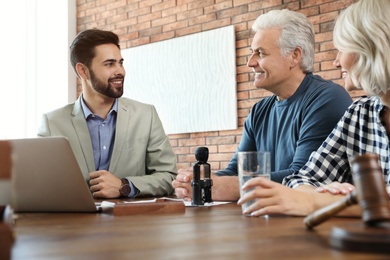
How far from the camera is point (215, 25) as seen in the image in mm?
5000

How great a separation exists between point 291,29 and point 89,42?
116cm

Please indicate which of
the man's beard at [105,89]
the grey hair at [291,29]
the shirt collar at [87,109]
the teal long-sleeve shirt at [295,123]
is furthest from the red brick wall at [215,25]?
the shirt collar at [87,109]

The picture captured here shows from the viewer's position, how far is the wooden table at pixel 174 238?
2.15 ft

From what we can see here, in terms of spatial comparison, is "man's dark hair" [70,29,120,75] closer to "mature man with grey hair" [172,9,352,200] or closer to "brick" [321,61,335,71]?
"mature man with grey hair" [172,9,352,200]

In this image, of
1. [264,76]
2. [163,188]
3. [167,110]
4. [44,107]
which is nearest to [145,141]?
[163,188]

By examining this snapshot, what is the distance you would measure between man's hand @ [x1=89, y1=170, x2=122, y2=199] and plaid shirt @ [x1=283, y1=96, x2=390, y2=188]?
2.32ft

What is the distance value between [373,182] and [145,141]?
1.98m

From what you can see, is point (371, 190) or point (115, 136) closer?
point (371, 190)

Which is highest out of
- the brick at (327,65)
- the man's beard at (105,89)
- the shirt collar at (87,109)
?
the brick at (327,65)

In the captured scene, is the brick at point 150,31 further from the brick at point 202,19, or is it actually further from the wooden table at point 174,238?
the wooden table at point 174,238

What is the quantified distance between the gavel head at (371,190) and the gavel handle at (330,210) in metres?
0.04

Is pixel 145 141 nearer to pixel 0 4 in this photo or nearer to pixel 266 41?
pixel 266 41

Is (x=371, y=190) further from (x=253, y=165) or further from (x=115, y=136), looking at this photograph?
(x=115, y=136)

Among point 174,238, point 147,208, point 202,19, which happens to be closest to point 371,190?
point 174,238
